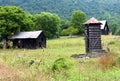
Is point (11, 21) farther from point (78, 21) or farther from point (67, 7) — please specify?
point (67, 7)

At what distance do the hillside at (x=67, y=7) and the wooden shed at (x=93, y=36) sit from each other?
3784 inches

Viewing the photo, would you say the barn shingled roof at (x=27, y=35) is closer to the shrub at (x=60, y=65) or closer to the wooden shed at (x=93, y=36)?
the wooden shed at (x=93, y=36)

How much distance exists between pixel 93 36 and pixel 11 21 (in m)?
26.6

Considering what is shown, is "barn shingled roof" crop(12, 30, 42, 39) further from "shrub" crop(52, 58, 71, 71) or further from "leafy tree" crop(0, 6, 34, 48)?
"shrub" crop(52, 58, 71, 71)

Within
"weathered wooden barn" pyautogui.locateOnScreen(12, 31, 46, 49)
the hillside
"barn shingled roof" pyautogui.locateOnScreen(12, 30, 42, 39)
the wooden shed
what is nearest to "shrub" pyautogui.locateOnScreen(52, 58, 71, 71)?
the wooden shed

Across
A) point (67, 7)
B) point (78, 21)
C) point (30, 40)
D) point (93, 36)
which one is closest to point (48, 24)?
point (78, 21)

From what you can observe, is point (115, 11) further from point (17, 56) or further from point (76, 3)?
point (17, 56)

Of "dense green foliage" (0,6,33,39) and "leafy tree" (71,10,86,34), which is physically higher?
"dense green foliage" (0,6,33,39)

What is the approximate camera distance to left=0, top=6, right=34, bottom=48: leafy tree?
5997cm

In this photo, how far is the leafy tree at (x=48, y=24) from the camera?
8400cm

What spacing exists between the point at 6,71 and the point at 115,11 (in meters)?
139

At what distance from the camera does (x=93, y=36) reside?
37.1 meters

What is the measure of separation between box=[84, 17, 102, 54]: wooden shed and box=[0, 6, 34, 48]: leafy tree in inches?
922

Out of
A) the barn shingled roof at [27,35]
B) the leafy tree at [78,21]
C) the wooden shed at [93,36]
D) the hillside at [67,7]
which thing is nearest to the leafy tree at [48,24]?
the leafy tree at [78,21]
